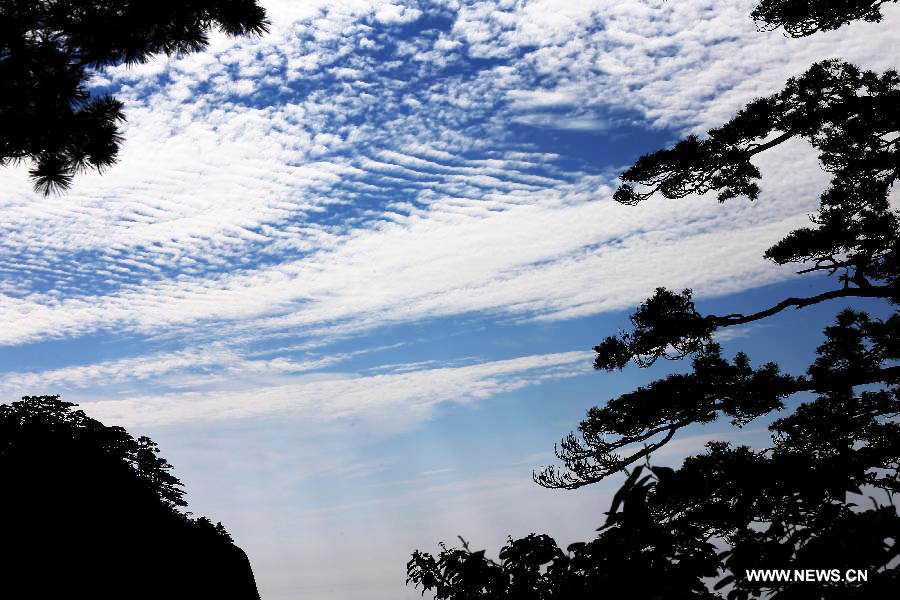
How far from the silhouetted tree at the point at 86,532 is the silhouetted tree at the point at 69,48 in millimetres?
5882

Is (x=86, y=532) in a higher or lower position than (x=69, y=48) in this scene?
lower

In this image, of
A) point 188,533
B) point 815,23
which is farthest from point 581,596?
point 188,533

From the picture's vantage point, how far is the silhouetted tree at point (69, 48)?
8.26m

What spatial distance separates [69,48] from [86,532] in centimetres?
804

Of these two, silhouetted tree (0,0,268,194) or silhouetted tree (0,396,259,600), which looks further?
silhouetted tree (0,396,259,600)

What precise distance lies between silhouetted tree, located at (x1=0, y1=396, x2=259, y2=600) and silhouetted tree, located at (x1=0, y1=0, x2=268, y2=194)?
19.3 feet

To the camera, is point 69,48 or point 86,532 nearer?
point 69,48

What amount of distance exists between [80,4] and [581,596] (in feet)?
29.3

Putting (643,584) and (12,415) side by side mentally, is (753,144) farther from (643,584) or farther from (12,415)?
(12,415)

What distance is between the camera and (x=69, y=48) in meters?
8.55

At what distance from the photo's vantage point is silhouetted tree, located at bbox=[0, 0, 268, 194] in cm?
826

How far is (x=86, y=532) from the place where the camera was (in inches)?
463

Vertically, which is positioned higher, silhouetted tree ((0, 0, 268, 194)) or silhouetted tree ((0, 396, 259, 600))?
silhouetted tree ((0, 0, 268, 194))

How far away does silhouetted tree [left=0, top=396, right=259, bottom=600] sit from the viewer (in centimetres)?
1084
